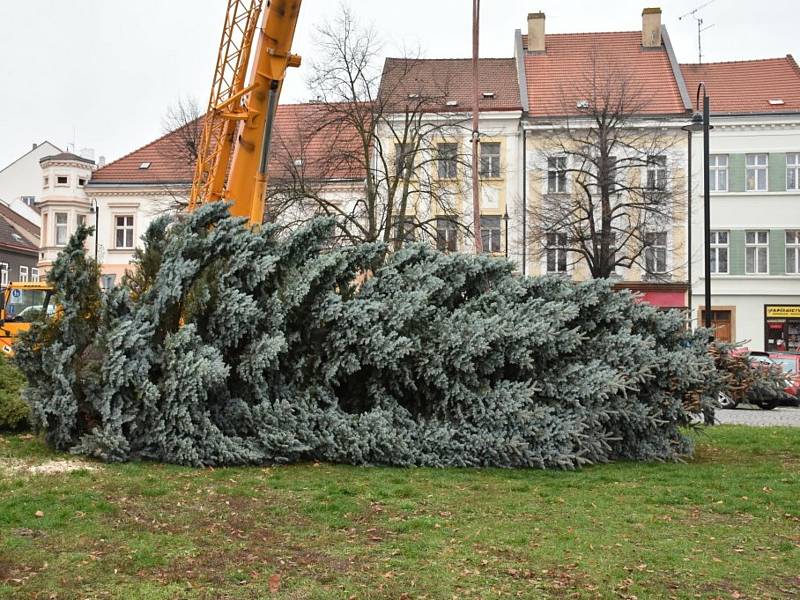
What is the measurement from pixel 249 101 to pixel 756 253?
102ft

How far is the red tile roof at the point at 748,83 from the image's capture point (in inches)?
1513

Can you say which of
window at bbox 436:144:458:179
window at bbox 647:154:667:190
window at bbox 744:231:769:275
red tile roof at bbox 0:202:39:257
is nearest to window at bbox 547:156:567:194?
window at bbox 647:154:667:190

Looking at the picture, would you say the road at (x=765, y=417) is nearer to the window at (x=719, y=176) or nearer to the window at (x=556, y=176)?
the window at (x=556, y=176)

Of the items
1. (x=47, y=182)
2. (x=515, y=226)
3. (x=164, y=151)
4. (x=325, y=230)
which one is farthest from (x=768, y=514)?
(x=47, y=182)

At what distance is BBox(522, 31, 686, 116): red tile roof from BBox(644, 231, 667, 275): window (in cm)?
532

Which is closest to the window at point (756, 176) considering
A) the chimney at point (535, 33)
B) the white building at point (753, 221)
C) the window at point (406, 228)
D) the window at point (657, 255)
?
the white building at point (753, 221)

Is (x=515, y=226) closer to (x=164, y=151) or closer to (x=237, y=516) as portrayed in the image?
(x=164, y=151)

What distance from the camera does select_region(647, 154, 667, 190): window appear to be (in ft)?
111

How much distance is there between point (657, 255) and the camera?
123ft

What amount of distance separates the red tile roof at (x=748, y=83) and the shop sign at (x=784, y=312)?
8.37m

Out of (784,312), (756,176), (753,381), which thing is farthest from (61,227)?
(753,381)

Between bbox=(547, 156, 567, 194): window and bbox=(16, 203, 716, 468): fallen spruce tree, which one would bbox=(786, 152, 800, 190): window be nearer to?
bbox=(547, 156, 567, 194): window

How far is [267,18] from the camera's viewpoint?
11328mm

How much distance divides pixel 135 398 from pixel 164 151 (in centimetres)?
3665
